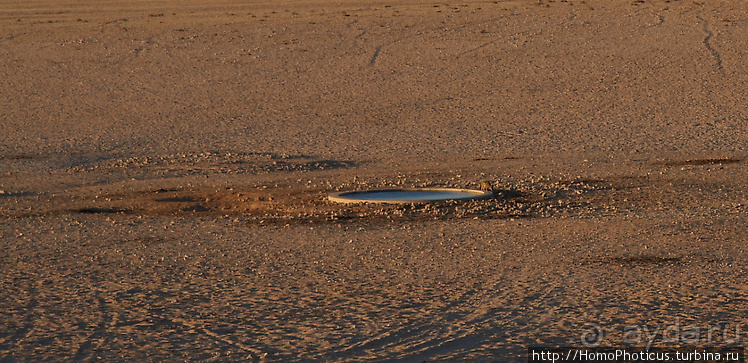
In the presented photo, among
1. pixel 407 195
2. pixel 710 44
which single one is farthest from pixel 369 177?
pixel 710 44

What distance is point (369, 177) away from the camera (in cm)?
1162

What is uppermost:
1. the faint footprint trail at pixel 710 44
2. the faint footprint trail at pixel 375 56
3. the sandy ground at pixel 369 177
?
the sandy ground at pixel 369 177

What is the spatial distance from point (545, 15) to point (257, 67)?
609cm

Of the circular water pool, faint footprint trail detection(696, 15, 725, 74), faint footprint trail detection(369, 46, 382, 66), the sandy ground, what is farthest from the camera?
faint footprint trail detection(369, 46, 382, 66)

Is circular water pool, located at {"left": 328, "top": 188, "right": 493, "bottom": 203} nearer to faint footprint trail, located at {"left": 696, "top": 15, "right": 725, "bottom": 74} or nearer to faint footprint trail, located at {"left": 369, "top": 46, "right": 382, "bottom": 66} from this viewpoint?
faint footprint trail, located at {"left": 696, "top": 15, "right": 725, "bottom": 74}

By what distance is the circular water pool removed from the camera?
32.9 ft

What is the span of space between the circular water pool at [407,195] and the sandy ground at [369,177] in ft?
0.54

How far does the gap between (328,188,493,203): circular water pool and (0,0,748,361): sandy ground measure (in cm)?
16

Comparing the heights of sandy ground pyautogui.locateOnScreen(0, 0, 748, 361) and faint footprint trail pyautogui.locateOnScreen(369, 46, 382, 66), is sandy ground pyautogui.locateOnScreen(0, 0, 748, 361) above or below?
above

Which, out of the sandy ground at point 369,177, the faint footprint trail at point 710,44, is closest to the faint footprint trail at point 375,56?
the sandy ground at point 369,177

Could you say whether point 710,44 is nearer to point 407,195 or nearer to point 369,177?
point 369,177

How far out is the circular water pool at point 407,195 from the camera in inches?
395

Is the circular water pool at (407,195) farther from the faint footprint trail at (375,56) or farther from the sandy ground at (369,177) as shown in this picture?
the faint footprint trail at (375,56)

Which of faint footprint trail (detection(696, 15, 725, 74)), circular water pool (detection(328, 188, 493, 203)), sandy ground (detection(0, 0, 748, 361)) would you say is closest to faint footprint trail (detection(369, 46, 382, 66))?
sandy ground (detection(0, 0, 748, 361))
